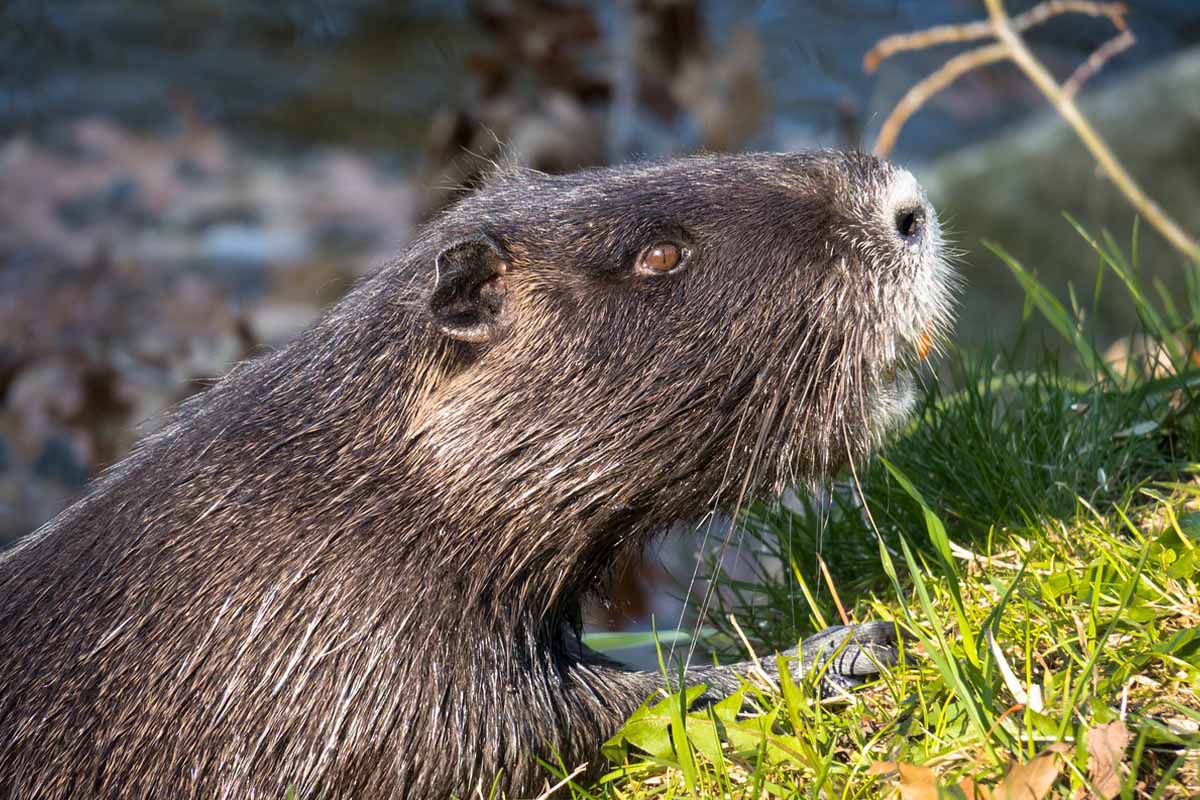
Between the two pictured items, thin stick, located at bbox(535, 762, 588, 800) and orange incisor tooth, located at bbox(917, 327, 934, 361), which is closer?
thin stick, located at bbox(535, 762, 588, 800)

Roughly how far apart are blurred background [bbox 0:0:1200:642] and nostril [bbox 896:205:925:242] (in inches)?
142

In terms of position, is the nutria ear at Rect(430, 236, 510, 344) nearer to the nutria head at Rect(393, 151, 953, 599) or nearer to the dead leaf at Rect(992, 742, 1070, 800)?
the nutria head at Rect(393, 151, 953, 599)

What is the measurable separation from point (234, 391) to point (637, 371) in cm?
99

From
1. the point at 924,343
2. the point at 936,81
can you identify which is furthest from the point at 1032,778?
the point at 936,81

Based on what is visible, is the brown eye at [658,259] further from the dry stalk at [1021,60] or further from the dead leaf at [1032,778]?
the dry stalk at [1021,60]

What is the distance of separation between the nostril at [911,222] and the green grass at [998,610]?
52cm

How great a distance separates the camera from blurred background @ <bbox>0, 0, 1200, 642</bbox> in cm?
909

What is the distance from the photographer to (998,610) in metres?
2.54

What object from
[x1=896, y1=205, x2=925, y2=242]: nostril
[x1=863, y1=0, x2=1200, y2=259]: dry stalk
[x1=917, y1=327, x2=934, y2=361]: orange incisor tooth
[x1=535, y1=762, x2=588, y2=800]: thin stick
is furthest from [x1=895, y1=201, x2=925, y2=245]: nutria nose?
[x1=863, y1=0, x2=1200, y2=259]: dry stalk

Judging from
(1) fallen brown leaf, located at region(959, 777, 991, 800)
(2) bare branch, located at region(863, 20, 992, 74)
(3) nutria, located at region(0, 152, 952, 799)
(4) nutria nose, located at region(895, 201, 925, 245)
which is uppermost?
(2) bare branch, located at region(863, 20, 992, 74)

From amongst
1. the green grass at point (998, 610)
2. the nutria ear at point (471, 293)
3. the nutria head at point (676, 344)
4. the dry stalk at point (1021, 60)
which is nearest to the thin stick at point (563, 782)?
the green grass at point (998, 610)


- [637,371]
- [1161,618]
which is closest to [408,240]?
[637,371]

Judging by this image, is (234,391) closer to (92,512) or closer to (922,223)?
(92,512)

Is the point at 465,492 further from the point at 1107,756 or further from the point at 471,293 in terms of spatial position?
the point at 1107,756
